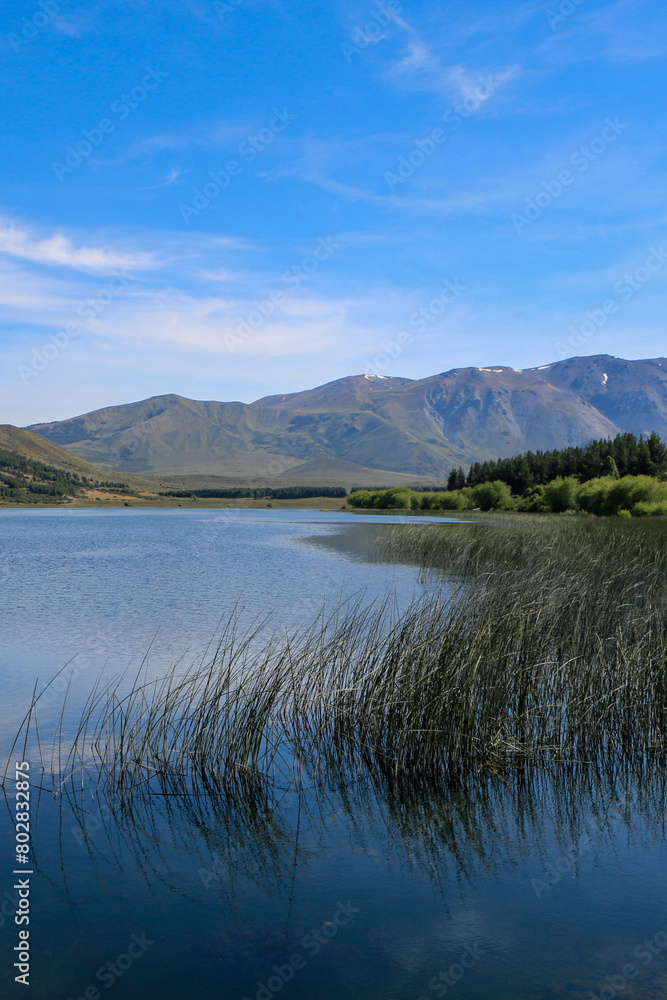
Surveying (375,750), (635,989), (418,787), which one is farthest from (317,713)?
(635,989)

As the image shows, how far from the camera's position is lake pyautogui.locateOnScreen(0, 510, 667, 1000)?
14.9ft

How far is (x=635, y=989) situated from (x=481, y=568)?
17.3 metres

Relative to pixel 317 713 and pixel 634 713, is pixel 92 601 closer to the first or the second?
pixel 317 713

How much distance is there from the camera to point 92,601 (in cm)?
1944
